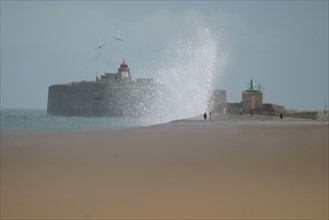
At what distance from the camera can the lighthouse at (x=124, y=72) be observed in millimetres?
144375

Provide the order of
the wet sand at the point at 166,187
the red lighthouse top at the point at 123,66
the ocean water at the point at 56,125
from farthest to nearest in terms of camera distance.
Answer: the red lighthouse top at the point at 123,66 < the ocean water at the point at 56,125 < the wet sand at the point at 166,187

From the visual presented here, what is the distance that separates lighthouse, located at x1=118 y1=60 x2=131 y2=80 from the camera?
14438cm

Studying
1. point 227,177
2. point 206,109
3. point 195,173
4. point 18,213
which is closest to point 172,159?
point 195,173

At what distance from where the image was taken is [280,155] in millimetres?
10109

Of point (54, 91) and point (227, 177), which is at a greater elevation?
point (54, 91)

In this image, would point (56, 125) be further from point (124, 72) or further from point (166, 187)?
point (124, 72)

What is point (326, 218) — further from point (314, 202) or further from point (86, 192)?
point (86, 192)

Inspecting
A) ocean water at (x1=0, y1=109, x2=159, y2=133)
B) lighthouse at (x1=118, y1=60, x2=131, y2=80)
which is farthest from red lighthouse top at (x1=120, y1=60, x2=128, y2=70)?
ocean water at (x1=0, y1=109, x2=159, y2=133)

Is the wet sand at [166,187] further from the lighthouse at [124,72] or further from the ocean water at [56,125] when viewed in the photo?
the lighthouse at [124,72]

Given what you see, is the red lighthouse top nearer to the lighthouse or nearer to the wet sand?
the lighthouse

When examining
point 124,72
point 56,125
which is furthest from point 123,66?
point 56,125

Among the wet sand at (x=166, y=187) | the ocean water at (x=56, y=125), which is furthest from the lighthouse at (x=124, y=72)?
the wet sand at (x=166, y=187)

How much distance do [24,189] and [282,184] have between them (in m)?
4.13

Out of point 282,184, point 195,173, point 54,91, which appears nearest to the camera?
point 282,184
